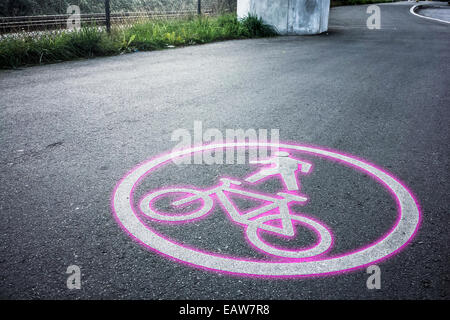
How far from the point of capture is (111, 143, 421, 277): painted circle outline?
222cm

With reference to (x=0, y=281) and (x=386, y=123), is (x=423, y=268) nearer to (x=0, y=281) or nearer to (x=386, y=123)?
(x=0, y=281)

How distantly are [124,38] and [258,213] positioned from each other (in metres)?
8.84

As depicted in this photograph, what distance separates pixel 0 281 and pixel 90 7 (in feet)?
44.7

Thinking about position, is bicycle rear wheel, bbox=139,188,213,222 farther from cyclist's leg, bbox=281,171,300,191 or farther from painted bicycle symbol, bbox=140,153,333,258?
cyclist's leg, bbox=281,171,300,191

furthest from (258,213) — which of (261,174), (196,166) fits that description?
(196,166)

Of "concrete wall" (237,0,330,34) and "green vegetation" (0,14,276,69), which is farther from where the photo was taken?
"concrete wall" (237,0,330,34)

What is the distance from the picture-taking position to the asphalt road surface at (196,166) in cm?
212

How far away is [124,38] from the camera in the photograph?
10.2m

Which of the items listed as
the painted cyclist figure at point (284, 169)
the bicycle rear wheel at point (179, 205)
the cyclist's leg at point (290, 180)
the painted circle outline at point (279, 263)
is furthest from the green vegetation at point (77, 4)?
the painted circle outline at point (279, 263)

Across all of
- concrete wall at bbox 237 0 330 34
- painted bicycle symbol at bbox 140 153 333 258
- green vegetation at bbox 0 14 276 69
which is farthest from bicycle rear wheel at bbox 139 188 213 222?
concrete wall at bbox 237 0 330 34

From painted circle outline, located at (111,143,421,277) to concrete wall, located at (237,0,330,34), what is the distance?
1283cm

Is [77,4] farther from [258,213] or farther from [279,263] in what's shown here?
[279,263]

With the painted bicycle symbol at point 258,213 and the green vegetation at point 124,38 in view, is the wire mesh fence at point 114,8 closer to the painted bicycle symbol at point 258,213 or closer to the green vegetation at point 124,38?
the green vegetation at point 124,38
